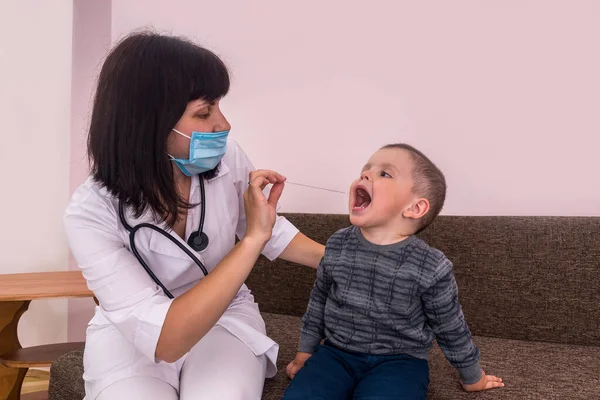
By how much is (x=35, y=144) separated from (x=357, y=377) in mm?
2305

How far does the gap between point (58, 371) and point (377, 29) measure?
1.57 m

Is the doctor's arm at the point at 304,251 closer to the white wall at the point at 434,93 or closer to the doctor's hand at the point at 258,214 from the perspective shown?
the doctor's hand at the point at 258,214

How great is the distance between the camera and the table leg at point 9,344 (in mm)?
2189

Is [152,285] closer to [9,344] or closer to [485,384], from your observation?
[485,384]

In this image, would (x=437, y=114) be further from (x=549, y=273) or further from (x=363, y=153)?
(x=549, y=273)

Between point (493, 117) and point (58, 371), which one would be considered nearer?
point (58, 371)

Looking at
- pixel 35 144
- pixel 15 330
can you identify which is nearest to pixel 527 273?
pixel 15 330

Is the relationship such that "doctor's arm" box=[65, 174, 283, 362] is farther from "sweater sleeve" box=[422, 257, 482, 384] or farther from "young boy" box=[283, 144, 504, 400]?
"sweater sleeve" box=[422, 257, 482, 384]

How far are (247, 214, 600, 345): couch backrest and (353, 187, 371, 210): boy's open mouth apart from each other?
1.81 ft

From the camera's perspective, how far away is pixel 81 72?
9.81 feet

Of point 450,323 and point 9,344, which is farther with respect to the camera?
point 9,344

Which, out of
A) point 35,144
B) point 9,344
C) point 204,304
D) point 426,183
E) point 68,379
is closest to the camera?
point 204,304

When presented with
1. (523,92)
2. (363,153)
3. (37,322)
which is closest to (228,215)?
(363,153)

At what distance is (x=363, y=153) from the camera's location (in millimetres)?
2070
